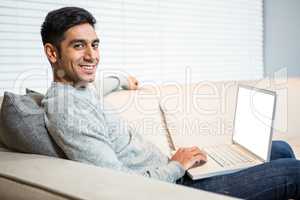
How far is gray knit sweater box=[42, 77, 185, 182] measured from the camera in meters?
1.01

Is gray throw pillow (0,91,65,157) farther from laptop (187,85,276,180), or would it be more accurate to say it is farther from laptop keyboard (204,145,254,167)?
laptop keyboard (204,145,254,167)

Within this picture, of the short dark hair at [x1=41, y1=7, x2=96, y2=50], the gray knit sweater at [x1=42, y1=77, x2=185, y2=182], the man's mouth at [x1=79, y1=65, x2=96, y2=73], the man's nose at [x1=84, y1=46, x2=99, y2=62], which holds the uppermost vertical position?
the short dark hair at [x1=41, y1=7, x2=96, y2=50]

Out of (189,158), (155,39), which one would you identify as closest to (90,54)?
(189,158)

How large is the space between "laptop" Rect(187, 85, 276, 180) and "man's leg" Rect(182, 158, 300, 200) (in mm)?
54

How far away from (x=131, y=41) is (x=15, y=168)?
4.99ft

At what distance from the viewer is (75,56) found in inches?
48.1

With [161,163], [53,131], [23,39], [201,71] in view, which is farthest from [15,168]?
[201,71]

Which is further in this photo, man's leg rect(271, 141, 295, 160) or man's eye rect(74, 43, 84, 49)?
man's leg rect(271, 141, 295, 160)

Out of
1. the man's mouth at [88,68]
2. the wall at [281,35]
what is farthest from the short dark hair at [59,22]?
the wall at [281,35]

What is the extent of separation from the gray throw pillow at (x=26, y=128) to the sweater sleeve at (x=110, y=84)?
2.15 ft

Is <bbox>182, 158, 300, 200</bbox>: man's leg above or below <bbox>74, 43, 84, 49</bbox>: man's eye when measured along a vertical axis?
below

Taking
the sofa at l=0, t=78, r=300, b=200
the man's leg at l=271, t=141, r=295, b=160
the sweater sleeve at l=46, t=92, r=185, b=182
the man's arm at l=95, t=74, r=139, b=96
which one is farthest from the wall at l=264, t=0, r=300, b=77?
the sweater sleeve at l=46, t=92, r=185, b=182

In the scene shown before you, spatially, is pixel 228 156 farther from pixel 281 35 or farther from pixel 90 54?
pixel 281 35

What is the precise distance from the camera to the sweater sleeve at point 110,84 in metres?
1.75
